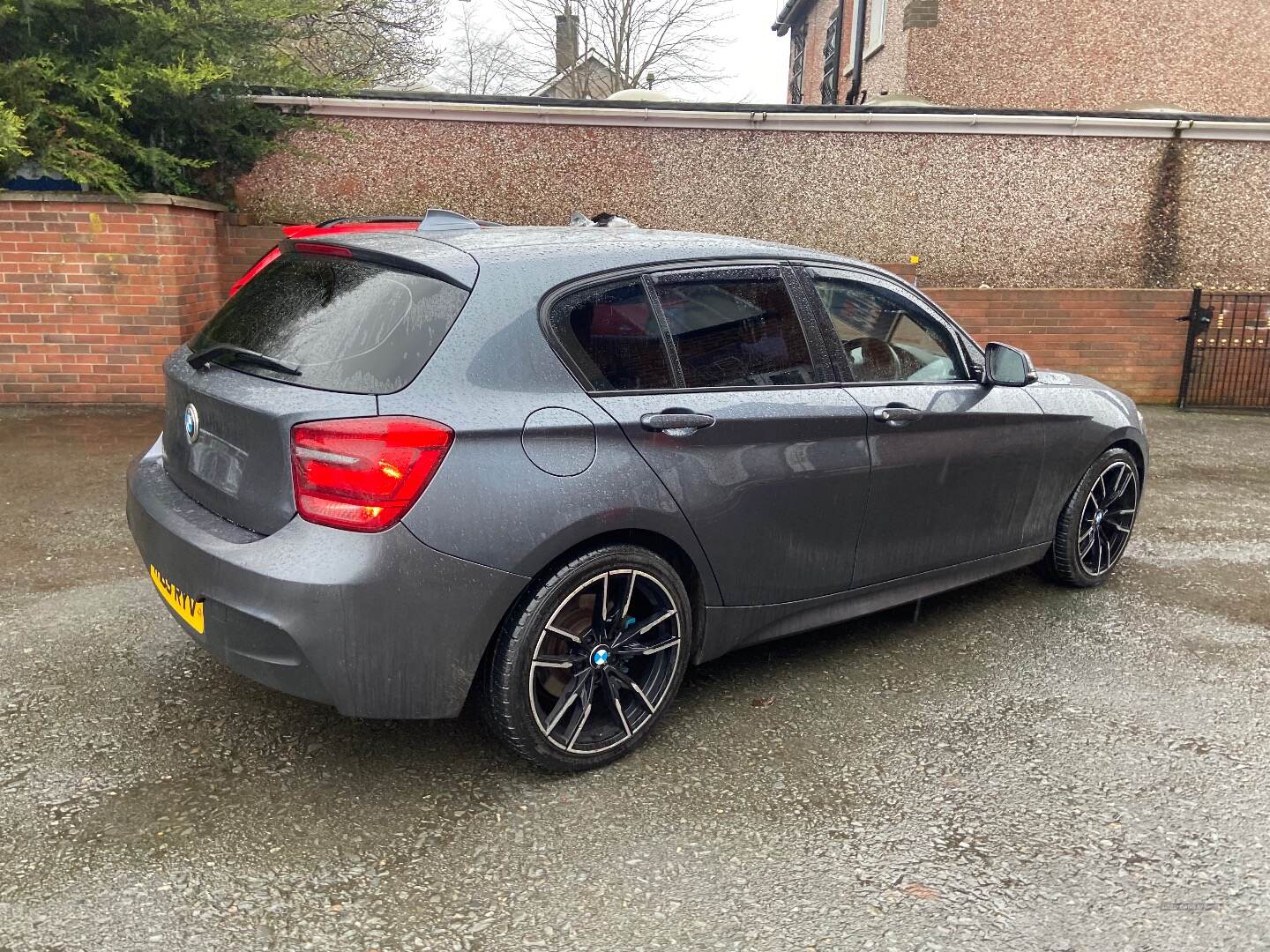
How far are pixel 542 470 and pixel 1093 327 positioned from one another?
8.81 meters

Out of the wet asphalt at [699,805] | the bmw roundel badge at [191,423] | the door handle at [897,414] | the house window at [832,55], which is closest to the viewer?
the wet asphalt at [699,805]

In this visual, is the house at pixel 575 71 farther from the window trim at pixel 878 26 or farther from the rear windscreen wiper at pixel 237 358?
the rear windscreen wiper at pixel 237 358

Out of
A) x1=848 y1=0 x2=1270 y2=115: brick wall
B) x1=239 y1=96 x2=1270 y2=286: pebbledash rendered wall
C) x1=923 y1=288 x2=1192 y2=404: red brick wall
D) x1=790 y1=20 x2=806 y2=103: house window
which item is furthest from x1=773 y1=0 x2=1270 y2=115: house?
x1=790 y1=20 x2=806 y2=103: house window

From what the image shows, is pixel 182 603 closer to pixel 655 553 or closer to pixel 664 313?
pixel 655 553

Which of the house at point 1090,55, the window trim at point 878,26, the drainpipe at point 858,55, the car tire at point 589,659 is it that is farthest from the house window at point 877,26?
the car tire at point 589,659

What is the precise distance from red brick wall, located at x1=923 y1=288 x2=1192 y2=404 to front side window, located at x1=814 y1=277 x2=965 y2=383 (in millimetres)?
6032

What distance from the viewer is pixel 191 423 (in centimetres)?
308

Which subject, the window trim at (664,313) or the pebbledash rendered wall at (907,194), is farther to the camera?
the pebbledash rendered wall at (907,194)

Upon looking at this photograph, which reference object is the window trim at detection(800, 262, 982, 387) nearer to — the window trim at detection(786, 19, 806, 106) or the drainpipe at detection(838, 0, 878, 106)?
the drainpipe at detection(838, 0, 878, 106)

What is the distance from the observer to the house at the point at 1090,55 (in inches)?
565

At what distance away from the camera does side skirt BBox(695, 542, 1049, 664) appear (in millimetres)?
3381

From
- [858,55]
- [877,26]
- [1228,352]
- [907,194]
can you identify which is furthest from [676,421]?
[858,55]

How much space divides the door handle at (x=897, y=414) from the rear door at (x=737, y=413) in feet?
0.32

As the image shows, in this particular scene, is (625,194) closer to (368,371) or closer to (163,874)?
(368,371)
